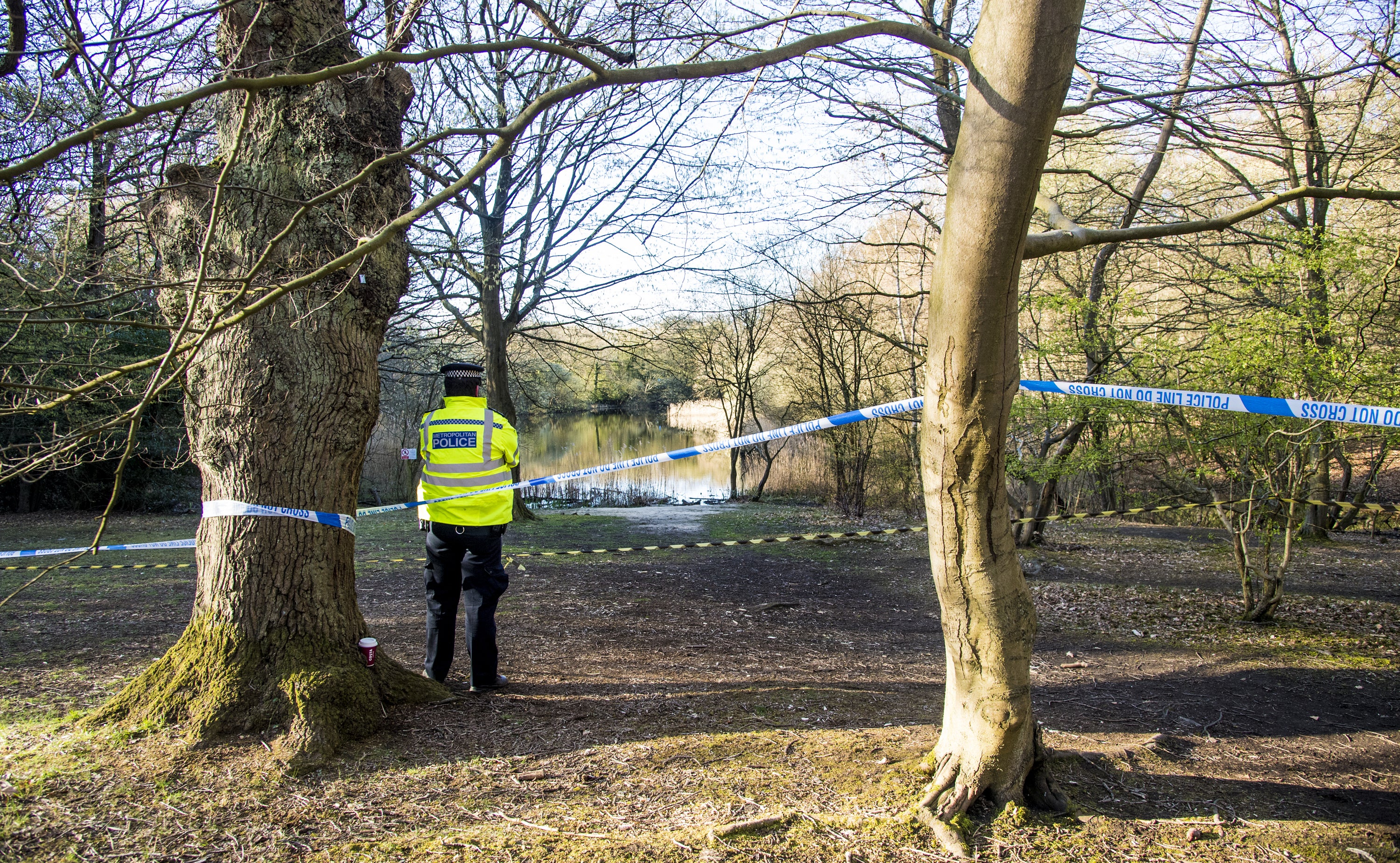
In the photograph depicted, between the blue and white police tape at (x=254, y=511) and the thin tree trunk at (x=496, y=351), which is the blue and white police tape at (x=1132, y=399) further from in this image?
the thin tree trunk at (x=496, y=351)

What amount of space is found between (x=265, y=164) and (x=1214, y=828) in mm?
4918

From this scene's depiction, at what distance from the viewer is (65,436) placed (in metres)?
2.88

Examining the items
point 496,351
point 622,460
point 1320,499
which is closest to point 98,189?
point 496,351

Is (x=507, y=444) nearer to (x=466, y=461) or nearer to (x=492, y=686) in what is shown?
(x=466, y=461)

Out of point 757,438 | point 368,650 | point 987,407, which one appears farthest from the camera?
point 757,438

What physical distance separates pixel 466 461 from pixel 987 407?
3.03m

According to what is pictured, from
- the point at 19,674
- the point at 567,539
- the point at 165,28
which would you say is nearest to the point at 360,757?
the point at 19,674

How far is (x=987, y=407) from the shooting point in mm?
2588

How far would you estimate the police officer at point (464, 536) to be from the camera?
4.37 meters

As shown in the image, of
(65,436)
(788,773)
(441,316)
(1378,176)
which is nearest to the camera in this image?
(65,436)

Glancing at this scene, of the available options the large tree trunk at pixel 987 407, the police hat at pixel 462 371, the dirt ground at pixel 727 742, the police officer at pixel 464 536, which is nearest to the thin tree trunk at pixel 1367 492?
the dirt ground at pixel 727 742

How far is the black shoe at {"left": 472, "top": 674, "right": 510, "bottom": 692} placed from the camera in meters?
4.34

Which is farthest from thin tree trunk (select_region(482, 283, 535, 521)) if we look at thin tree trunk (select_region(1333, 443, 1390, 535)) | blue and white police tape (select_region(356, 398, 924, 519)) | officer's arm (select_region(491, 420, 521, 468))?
thin tree trunk (select_region(1333, 443, 1390, 535))

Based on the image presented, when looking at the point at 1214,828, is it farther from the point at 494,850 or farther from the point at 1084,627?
the point at 1084,627
